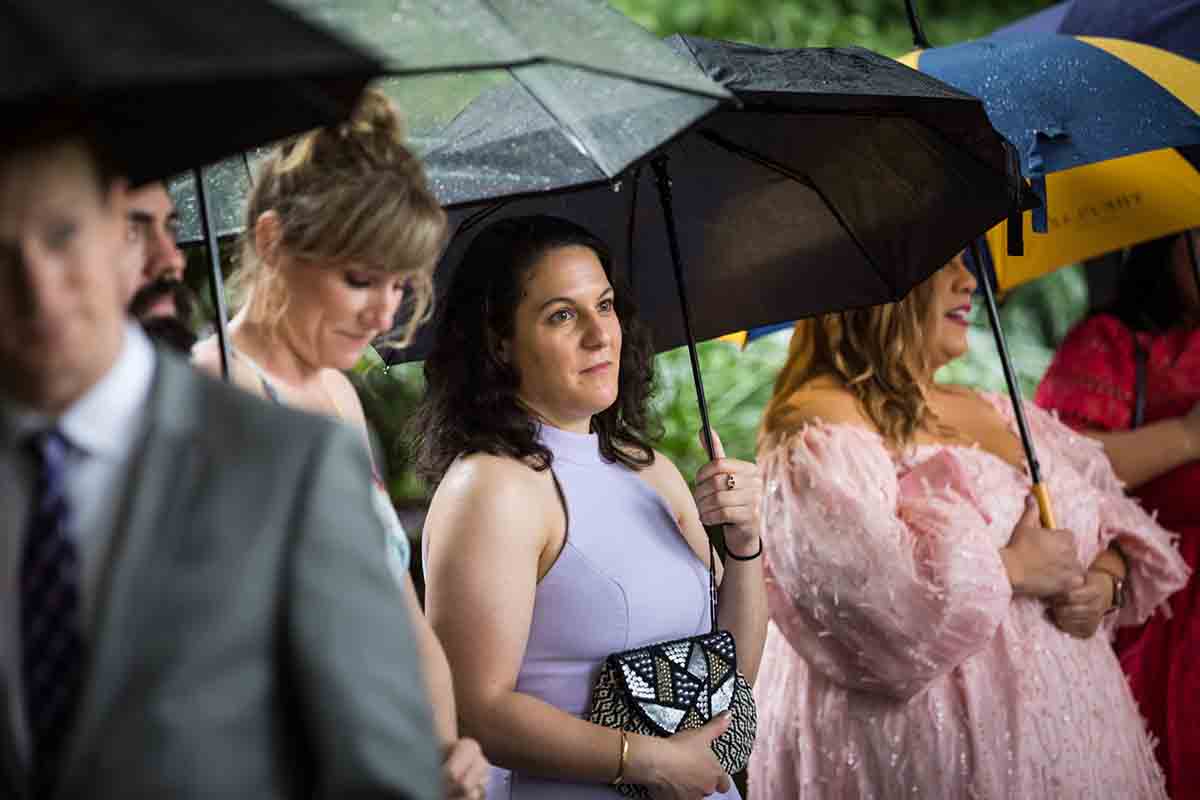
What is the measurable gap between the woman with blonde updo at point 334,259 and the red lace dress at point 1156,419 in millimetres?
2401

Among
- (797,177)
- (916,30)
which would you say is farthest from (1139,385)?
(797,177)

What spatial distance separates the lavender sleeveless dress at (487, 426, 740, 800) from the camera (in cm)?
250

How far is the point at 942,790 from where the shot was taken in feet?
10.2

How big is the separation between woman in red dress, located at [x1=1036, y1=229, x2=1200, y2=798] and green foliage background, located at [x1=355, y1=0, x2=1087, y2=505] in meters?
1.15

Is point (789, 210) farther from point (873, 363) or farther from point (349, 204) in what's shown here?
point (349, 204)

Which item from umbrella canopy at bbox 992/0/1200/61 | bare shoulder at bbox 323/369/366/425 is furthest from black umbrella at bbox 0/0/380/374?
umbrella canopy at bbox 992/0/1200/61

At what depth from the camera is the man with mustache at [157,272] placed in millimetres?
1794

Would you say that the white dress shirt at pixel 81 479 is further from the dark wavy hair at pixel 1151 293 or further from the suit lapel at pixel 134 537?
the dark wavy hair at pixel 1151 293

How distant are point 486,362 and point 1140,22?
7.97ft

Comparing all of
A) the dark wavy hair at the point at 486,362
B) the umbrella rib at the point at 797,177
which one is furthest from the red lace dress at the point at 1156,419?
the dark wavy hair at the point at 486,362

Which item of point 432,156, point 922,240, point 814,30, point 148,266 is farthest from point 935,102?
point 814,30

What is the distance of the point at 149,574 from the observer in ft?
4.26

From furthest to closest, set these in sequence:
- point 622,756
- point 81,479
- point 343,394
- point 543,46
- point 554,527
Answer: point 554,527 → point 622,756 → point 343,394 → point 543,46 → point 81,479

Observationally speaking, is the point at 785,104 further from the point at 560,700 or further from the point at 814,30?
the point at 814,30
